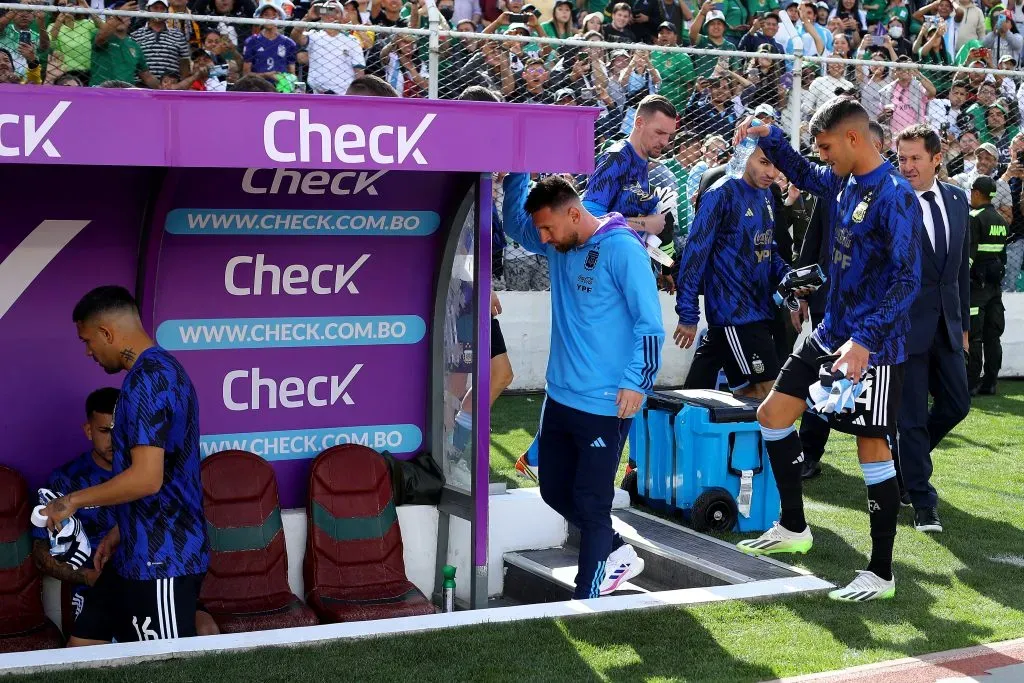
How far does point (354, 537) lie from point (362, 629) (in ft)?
3.66

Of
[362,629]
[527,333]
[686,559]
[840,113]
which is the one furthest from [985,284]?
[362,629]

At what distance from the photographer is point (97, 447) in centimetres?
535

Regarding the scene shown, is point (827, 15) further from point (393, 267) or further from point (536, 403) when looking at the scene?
point (393, 267)

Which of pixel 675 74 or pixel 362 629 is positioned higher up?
pixel 675 74

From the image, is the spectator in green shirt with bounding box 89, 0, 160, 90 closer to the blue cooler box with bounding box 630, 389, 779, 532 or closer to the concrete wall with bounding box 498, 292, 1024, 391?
the concrete wall with bounding box 498, 292, 1024, 391

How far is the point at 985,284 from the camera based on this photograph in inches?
458

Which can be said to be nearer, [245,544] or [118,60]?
[245,544]

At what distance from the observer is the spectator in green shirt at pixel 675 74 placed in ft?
35.6

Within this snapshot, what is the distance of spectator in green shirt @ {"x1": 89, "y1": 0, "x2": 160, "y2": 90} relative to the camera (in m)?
9.46

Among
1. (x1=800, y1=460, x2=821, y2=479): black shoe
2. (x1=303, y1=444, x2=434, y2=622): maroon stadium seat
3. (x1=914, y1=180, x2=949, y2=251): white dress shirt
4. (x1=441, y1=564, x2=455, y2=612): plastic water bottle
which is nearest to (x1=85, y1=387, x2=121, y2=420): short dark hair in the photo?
(x1=303, y1=444, x2=434, y2=622): maroon stadium seat

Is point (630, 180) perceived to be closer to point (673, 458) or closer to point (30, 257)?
point (673, 458)

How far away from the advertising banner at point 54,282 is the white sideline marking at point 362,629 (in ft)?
4.28

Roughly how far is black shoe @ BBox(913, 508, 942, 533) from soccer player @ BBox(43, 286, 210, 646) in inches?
156

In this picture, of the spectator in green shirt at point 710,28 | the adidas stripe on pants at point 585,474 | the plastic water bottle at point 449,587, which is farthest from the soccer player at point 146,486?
the spectator in green shirt at point 710,28
